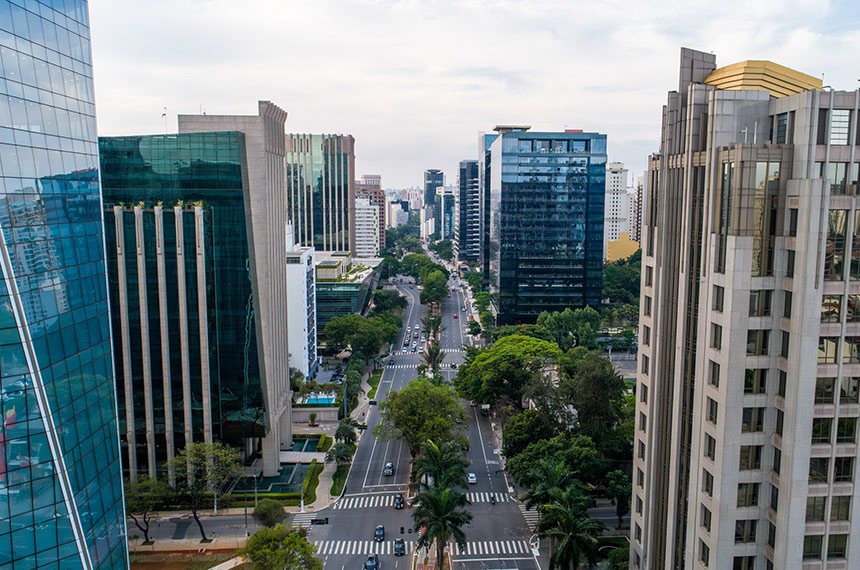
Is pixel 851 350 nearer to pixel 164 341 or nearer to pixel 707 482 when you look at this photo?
pixel 707 482

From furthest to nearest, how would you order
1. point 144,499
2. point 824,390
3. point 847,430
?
point 144,499, point 847,430, point 824,390

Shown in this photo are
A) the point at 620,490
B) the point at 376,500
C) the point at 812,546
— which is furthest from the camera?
the point at 376,500

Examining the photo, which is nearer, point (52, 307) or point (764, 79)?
point (52, 307)

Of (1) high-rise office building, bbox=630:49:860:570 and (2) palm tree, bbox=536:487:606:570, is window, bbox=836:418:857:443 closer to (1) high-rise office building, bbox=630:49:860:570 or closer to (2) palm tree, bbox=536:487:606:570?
(1) high-rise office building, bbox=630:49:860:570

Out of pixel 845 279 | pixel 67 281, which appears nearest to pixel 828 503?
pixel 845 279

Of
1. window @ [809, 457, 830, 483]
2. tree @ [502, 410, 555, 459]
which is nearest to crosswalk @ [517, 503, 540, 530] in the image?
tree @ [502, 410, 555, 459]

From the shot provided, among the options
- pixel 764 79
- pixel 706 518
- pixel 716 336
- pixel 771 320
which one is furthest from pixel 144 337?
pixel 764 79

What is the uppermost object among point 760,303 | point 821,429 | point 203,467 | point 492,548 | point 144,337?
point 760,303
